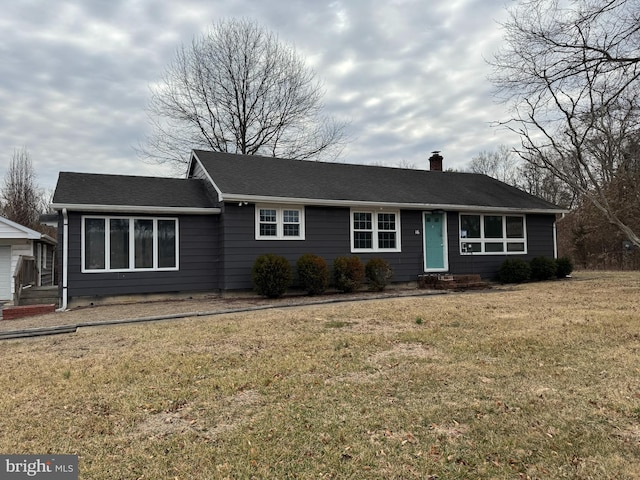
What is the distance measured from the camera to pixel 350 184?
1424 centimetres

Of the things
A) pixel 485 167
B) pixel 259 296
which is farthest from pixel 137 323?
pixel 485 167

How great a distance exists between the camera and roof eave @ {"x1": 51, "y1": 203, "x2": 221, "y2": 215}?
1042 centimetres

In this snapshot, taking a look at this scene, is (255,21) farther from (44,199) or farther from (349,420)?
(349,420)

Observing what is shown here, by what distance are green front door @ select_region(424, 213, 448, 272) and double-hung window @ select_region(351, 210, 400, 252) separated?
1129 millimetres

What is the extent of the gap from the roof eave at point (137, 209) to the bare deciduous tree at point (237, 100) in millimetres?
12961

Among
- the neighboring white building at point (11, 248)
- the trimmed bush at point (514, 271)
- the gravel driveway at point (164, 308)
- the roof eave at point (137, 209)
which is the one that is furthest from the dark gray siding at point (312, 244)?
the neighboring white building at point (11, 248)

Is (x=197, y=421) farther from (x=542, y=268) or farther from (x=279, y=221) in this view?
(x=542, y=268)

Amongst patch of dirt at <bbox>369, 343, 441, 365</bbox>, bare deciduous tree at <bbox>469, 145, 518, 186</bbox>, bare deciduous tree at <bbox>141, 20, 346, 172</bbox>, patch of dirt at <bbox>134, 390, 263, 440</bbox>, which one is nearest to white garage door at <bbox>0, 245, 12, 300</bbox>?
patch of dirt at <bbox>134, 390, 263, 440</bbox>

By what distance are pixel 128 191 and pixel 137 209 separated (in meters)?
1.22

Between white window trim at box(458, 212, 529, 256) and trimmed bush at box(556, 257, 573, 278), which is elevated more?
white window trim at box(458, 212, 529, 256)

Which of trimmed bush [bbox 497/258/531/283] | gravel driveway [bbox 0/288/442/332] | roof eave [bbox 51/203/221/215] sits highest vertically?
roof eave [bbox 51/203/221/215]

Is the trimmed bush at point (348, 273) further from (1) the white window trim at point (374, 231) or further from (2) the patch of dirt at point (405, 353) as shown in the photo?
(2) the patch of dirt at point (405, 353)

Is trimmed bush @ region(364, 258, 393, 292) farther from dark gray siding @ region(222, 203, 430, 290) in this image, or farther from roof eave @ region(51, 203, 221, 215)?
roof eave @ region(51, 203, 221, 215)

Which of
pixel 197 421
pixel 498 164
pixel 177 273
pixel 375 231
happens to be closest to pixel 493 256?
pixel 375 231
